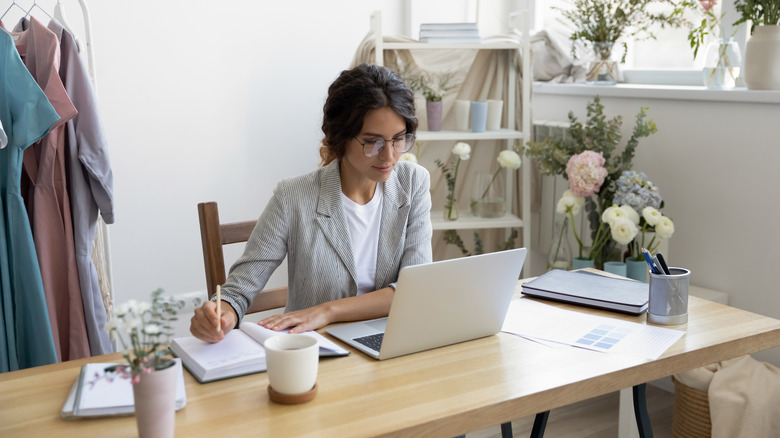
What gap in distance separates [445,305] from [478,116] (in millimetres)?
1833

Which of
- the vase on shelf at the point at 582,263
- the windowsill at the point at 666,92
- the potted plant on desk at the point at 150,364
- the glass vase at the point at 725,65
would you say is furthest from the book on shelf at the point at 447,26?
the potted plant on desk at the point at 150,364

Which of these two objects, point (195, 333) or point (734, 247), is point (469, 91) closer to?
point (734, 247)

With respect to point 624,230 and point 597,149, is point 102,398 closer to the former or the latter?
point 624,230

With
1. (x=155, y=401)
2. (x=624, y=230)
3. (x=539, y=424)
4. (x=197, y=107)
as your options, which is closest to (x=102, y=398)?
(x=155, y=401)

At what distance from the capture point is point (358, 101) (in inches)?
69.6

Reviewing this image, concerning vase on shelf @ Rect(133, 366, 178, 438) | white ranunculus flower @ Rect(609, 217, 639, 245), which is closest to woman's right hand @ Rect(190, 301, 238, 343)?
vase on shelf @ Rect(133, 366, 178, 438)

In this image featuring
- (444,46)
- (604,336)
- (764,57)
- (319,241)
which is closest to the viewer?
(604,336)

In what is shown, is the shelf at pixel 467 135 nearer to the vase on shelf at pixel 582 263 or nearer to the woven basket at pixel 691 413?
the vase on shelf at pixel 582 263

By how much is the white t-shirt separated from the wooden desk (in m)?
0.47

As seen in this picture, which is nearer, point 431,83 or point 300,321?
point 300,321

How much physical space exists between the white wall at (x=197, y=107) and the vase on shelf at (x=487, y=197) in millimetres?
847

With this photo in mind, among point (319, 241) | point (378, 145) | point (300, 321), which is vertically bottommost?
point (300, 321)

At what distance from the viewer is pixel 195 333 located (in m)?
1.45

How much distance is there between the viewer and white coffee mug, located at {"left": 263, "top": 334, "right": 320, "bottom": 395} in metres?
1.18
